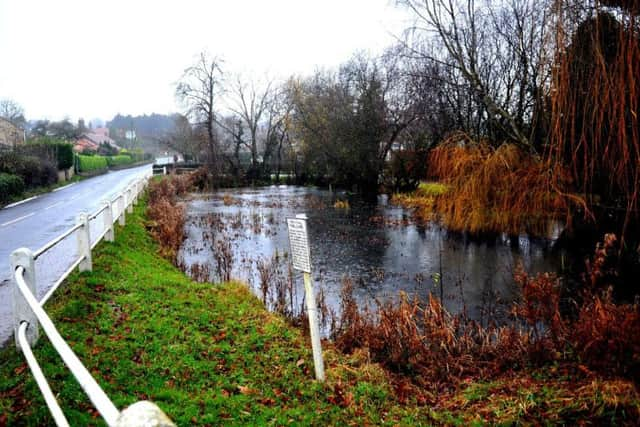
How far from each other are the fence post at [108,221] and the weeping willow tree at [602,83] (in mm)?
8274

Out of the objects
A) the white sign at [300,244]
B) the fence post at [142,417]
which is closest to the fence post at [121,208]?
the white sign at [300,244]

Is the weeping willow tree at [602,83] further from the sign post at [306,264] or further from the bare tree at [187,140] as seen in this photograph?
the bare tree at [187,140]

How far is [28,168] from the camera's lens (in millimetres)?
26609

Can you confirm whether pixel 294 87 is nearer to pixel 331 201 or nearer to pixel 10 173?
pixel 331 201

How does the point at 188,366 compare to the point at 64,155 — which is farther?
the point at 64,155

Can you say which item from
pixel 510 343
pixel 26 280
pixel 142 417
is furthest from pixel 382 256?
pixel 142 417

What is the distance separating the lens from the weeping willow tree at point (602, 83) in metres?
5.16

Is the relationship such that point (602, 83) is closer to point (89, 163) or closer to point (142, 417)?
point (142, 417)

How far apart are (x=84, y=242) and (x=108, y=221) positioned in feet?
9.51

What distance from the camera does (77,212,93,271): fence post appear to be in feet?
23.2

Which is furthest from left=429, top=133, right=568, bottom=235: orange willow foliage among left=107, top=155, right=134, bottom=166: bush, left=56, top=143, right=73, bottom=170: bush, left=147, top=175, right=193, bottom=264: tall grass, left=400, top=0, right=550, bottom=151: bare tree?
left=107, top=155, right=134, bottom=166: bush

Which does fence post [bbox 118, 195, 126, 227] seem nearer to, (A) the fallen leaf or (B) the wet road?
(B) the wet road

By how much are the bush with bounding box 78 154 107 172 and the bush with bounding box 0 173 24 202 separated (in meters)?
19.8

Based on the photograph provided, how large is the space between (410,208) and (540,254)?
11857mm
